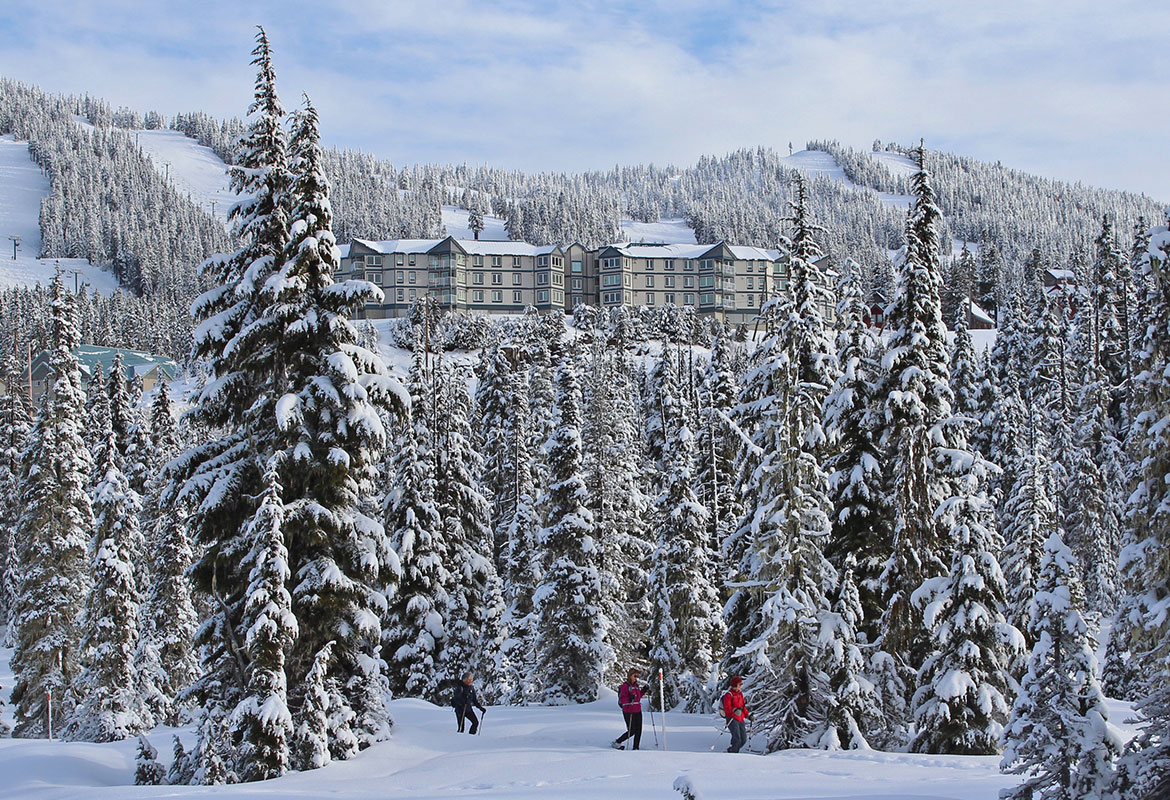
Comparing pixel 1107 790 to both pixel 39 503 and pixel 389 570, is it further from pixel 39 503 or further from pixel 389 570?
pixel 39 503

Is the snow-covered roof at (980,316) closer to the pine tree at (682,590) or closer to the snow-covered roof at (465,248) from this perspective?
the snow-covered roof at (465,248)

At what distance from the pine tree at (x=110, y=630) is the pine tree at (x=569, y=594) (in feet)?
50.7

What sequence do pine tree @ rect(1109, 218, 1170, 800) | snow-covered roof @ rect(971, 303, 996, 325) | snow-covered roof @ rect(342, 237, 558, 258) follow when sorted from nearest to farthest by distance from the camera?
pine tree @ rect(1109, 218, 1170, 800), snow-covered roof @ rect(971, 303, 996, 325), snow-covered roof @ rect(342, 237, 558, 258)

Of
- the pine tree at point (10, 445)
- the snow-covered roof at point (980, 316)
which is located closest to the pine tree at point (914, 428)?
the pine tree at point (10, 445)

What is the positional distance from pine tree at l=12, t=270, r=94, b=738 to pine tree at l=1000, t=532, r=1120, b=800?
36534 mm

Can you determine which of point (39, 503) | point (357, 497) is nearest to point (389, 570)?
point (357, 497)

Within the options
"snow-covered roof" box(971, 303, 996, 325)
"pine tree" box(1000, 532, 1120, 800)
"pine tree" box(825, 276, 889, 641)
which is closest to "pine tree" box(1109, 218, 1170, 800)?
"pine tree" box(1000, 532, 1120, 800)

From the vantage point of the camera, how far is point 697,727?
26203mm

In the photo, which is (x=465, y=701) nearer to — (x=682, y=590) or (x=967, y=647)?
Result: (x=682, y=590)

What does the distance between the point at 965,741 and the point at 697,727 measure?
297 inches

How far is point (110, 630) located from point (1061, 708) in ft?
112

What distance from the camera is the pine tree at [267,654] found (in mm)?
17375

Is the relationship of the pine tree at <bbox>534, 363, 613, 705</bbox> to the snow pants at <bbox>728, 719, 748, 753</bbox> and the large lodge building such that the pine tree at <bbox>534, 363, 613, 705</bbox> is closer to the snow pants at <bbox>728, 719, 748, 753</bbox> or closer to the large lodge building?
the snow pants at <bbox>728, 719, 748, 753</bbox>

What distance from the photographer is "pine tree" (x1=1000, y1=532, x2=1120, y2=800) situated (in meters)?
11.4
